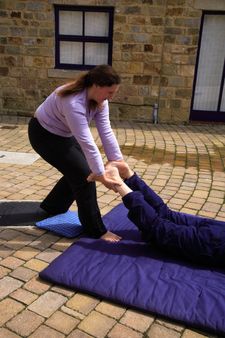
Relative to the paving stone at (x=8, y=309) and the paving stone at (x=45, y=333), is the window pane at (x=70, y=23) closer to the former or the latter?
the paving stone at (x=8, y=309)

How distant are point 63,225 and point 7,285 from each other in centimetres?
92

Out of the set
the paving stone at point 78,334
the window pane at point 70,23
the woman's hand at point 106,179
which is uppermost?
the window pane at point 70,23

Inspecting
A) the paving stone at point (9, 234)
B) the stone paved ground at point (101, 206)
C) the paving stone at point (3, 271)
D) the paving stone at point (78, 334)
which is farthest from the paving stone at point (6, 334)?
the paving stone at point (9, 234)

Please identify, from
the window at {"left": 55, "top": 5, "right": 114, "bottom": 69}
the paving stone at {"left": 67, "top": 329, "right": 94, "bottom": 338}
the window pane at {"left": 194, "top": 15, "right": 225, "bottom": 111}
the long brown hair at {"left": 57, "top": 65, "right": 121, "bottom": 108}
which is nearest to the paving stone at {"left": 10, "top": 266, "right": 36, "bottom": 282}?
the paving stone at {"left": 67, "top": 329, "right": 94, "bottom": 338}

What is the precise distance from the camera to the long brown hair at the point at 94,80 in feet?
8.57

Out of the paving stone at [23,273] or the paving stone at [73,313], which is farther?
the paving stone at [23,273]

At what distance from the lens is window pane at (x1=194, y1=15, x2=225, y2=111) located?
25.4 feet

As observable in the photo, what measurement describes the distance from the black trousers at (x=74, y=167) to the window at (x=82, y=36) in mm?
5412

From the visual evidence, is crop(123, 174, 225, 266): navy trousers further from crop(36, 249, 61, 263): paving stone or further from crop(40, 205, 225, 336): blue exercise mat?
crop(36, 249, 61, 263): paving stone

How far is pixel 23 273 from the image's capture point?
2.63 m

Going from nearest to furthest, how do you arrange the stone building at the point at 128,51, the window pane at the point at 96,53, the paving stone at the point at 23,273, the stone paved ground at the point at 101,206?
the stone paved ground at the point at 101,206, the paving stone at the point at 23,273, the stone building at the point at 128,51, the window pane at the point at 96,53

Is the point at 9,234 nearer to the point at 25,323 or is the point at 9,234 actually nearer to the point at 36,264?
the point at 36,264

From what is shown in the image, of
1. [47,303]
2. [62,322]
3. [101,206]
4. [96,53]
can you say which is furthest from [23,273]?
[96,53]

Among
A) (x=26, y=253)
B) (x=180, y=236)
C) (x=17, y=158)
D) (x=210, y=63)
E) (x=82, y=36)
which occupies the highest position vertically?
(x=82, y=36)
